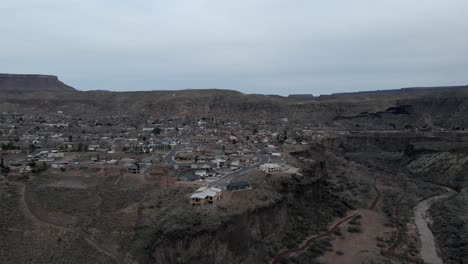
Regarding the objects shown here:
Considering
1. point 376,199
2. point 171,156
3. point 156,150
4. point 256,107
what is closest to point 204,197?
point 171,156

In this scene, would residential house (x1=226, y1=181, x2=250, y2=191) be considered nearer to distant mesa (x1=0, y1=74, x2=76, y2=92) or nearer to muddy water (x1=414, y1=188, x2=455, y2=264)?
muddy water (x1=414, y1=188, x2=455, y2=264)

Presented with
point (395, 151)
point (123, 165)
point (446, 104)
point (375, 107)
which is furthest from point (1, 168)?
point (446, 104)

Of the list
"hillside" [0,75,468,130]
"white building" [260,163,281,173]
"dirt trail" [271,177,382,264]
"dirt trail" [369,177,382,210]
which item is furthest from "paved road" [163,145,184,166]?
"hillside" [0,75,468,130]

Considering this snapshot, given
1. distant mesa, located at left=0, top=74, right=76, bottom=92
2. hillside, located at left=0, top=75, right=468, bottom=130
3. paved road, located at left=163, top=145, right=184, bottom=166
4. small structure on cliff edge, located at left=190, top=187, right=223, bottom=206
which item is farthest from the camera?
distant mesa, located at left=0, top=74, right=76, bottom=92

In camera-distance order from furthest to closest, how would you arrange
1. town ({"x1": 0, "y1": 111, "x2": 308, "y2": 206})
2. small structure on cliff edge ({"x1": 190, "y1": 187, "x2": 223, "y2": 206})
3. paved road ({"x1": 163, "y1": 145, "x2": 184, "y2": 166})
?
paved road ({"x1": 163, "y1": 145, "x2": 184, "y2": 166}), town ({"x1": 0, "y1": 111, "x2": 308, "y2": 206}), small structure on cliff edge ({"x1": 190, "y1": 187, "x2": 223, "y2": 206})

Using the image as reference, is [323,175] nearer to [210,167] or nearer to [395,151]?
[210,167]

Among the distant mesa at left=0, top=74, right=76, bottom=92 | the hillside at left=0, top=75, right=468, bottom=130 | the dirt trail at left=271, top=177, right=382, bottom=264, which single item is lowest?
the dirt trail at left=271, top=177, right=382, bottom=264

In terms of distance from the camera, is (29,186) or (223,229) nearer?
(223,229)

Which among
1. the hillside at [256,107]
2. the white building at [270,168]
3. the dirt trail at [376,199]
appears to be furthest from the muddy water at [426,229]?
the hillside at [256,107]
